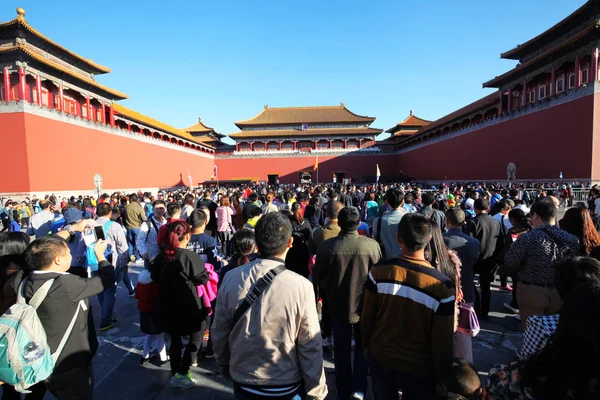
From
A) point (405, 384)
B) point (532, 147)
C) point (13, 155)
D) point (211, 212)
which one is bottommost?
point (405, 384)

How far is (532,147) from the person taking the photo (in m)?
15.6

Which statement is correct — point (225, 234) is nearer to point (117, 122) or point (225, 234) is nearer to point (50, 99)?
point (50, 99)

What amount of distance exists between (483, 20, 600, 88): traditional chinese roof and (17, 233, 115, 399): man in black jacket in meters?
17.7

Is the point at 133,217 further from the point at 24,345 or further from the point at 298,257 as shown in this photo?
the point at 24,345

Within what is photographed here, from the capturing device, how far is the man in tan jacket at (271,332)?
133cm

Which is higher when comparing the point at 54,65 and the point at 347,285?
the point at 54,65

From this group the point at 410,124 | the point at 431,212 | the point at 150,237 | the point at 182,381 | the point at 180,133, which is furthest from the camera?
the point at 410,124

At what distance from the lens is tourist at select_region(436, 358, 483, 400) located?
1.30 metres

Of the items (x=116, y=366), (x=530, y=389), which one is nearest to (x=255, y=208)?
(x=116, y=366)

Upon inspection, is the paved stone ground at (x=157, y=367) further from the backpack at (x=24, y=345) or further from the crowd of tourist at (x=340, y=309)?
the backpack at (x=24, y=345)

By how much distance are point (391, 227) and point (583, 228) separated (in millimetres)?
1525

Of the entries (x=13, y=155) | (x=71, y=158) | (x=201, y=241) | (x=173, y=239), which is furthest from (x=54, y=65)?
(x=173, y=239)

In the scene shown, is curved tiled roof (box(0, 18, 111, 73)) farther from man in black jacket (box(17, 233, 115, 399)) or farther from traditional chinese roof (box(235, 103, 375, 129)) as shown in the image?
man in black jacket (box(17, 233, 115, 399))

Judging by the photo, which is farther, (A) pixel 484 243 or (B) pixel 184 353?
(A) pixel 484 243
